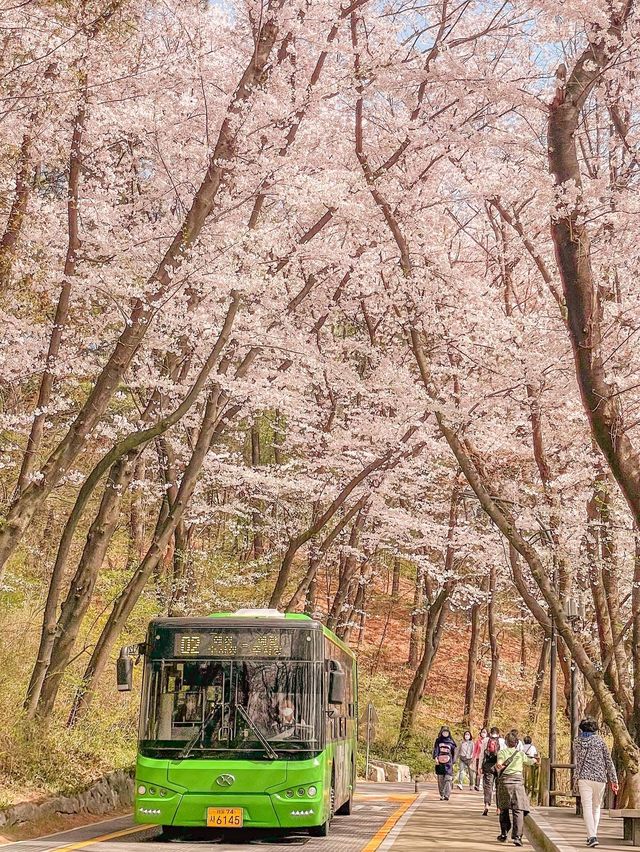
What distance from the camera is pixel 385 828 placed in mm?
16469

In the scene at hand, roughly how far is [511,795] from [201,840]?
15.5ft

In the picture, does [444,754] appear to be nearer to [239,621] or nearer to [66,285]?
[239,621]

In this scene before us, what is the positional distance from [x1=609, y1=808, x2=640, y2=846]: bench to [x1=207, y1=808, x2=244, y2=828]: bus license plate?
4747 mm

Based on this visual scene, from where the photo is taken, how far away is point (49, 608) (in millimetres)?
19109

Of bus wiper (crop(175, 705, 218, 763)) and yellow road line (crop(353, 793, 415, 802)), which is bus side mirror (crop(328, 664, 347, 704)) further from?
yellow road line (crop(353, 793, 415, 802))

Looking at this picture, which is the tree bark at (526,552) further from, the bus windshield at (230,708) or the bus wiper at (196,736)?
the bus wiper at (196,736)

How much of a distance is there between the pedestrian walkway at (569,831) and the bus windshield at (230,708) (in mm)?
3426

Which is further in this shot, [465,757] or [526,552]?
[465,757]

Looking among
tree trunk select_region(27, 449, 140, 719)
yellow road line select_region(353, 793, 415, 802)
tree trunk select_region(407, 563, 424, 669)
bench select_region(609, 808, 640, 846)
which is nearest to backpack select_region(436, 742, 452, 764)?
yellow road line select_region(353, 793, 415, 802)

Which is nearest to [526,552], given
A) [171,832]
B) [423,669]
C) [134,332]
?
[171,832]

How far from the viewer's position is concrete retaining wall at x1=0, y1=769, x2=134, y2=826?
1410cm

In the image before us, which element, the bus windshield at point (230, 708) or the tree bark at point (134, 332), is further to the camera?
the tree bark at point (134, 332)

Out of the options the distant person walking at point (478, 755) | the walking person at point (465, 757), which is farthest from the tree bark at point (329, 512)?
the walking person at point (465, 757)

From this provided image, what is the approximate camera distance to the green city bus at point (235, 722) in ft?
43.5
